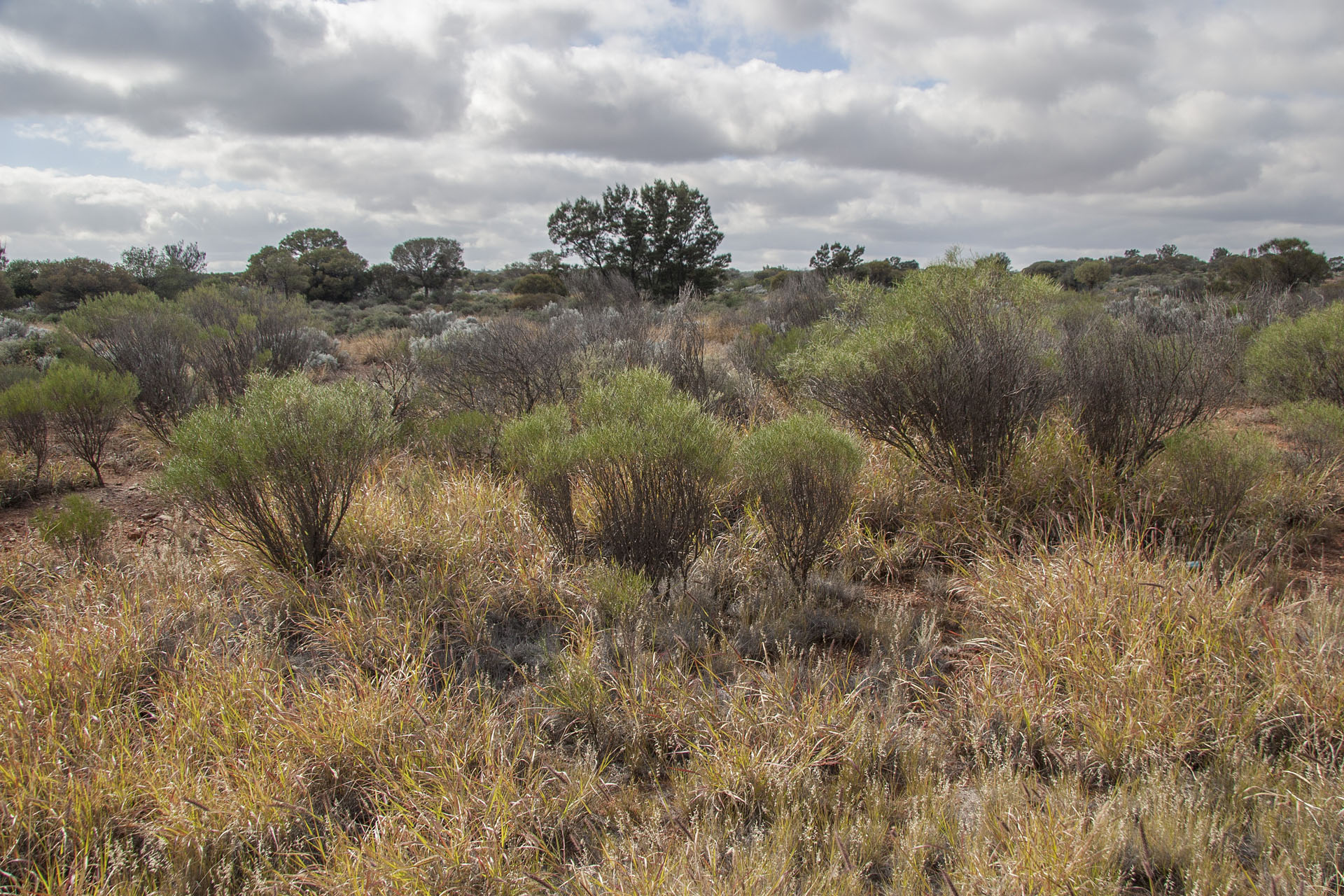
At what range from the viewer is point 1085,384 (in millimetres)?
5887

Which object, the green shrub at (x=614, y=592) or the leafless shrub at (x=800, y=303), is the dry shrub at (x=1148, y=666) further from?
the leafless shrub at (x=800, y=303)

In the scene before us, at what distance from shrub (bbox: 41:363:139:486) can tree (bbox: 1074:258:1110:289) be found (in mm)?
31472

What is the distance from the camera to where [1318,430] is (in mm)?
Result: 6164

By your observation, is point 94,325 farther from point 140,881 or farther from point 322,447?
point 140,881

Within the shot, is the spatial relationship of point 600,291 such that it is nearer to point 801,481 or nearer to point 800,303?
point 800,303

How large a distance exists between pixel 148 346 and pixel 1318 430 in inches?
509

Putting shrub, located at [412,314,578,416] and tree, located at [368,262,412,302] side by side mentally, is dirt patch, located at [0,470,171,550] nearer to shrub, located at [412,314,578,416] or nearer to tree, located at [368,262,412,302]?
shrub, located at [412,314,578,416]

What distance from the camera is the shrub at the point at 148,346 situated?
8.70 meters

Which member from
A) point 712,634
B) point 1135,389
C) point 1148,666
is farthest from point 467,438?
point 1135,389

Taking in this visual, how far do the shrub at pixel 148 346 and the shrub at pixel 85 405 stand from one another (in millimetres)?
959

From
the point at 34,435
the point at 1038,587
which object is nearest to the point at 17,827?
the point at 1038,587

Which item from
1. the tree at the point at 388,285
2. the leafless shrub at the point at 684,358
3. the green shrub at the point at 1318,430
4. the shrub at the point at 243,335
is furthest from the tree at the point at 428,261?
the green shrub at the point at 1318,430

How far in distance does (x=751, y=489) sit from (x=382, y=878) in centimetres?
348

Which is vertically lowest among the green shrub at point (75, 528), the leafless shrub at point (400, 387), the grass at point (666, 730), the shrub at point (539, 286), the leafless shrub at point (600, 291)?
the grass at point (666, 730)
